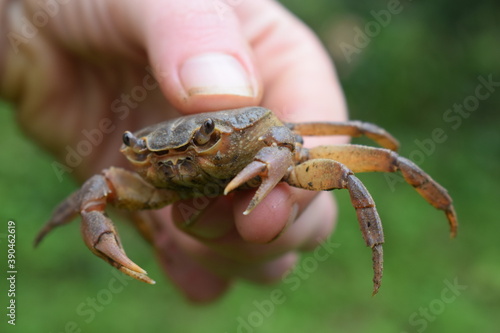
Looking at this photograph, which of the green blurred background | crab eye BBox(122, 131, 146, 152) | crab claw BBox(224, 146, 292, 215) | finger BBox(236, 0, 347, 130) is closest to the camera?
crab claw BBox(224, 146, 292, 215)

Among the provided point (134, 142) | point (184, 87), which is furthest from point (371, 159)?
point (134, 142)

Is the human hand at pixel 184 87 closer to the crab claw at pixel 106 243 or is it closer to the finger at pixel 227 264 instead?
the finger at pixel 227 264

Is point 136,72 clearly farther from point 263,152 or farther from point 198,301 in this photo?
point 263,152

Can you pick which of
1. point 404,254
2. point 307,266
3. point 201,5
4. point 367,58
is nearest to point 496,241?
point 404,254

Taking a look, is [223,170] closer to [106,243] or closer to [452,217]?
[106,243]

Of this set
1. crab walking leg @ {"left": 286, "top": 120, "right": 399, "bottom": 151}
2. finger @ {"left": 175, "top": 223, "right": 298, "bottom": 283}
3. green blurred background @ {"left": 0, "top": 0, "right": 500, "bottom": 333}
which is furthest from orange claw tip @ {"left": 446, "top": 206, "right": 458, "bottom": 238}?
green blurred background @ {"left": 0, "top": 0, "right": 500, "bottom": 333}

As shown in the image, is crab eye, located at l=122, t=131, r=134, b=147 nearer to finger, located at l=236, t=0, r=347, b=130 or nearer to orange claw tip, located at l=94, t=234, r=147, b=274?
orange claw tip, located at l=94, t=234, r=147, b=274

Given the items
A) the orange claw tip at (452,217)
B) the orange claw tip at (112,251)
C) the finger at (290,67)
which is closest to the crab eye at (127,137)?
the orange claw tip at (112,251)
